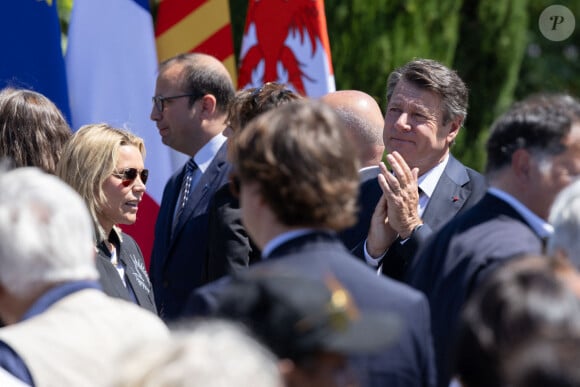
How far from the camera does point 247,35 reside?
702cm

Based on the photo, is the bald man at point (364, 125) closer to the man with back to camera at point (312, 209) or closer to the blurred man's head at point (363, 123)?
the blurred man's head at point (363, 123)

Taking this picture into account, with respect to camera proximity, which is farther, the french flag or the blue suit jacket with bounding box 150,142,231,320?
the french flag

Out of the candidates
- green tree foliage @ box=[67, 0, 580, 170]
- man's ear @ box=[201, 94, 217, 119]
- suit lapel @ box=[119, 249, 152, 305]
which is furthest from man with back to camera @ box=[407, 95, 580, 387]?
green tree foliage @ box=[67, 0, 580, 170]

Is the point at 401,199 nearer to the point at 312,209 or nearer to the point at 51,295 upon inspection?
the point at 312,209

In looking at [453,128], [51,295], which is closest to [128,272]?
[453,128]

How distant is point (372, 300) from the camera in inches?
99.7

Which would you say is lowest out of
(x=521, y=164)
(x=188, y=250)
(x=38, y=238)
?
(x=188, y=250)

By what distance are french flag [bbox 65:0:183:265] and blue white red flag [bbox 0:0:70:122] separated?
402mm

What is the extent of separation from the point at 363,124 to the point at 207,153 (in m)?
1.09

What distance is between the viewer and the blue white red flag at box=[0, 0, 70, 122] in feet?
21.1

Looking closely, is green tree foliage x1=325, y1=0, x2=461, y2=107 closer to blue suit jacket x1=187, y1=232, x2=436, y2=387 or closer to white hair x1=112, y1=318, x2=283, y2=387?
blue suit jacket x1=187, y1=232, x2=436, y2=387

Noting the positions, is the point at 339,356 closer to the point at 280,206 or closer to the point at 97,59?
the point at 280,206

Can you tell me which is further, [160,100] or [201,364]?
[160,100]

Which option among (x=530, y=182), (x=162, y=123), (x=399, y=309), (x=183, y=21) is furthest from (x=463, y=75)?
(x=399, y=309)
